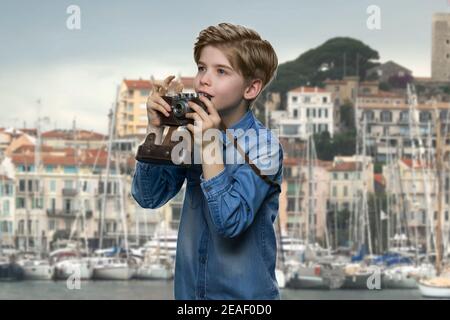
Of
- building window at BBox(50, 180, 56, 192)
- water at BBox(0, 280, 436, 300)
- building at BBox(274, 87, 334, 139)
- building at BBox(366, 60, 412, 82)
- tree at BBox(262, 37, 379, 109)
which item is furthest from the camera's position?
tree at BBox(262, 37, 379, 109)

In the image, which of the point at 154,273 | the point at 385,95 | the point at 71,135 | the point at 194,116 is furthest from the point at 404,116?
the point at 194,116

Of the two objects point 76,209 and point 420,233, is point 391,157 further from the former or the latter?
point 76,209

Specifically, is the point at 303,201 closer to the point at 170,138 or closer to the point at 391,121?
the point at 391,121

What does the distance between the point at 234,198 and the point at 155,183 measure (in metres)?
0.13

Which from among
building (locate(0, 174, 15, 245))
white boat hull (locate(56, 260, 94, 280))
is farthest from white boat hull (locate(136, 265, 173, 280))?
building (locate(0, 174, 15, 245))

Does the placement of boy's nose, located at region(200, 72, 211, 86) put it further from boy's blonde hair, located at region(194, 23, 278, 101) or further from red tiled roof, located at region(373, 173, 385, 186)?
red tiled roof, located at region(373, 173, 385, 186)

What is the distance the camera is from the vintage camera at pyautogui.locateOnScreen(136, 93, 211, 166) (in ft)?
2.75

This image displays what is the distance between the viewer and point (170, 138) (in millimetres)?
854

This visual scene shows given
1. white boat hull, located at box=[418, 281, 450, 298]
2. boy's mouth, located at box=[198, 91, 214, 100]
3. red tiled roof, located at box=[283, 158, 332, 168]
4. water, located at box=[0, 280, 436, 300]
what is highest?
red tiled roof, located at box=[283, 158, 332, 168]

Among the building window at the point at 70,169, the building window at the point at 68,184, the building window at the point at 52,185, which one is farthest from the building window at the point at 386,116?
the building window at the point at 52,185

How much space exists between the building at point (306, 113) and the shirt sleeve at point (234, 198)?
30381 mm

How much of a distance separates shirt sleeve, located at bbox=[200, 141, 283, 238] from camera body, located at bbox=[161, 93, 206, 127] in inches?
1.9

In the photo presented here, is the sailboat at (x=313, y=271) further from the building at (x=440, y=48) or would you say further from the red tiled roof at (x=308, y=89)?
the red tiled roof at (x=308, y=89)
